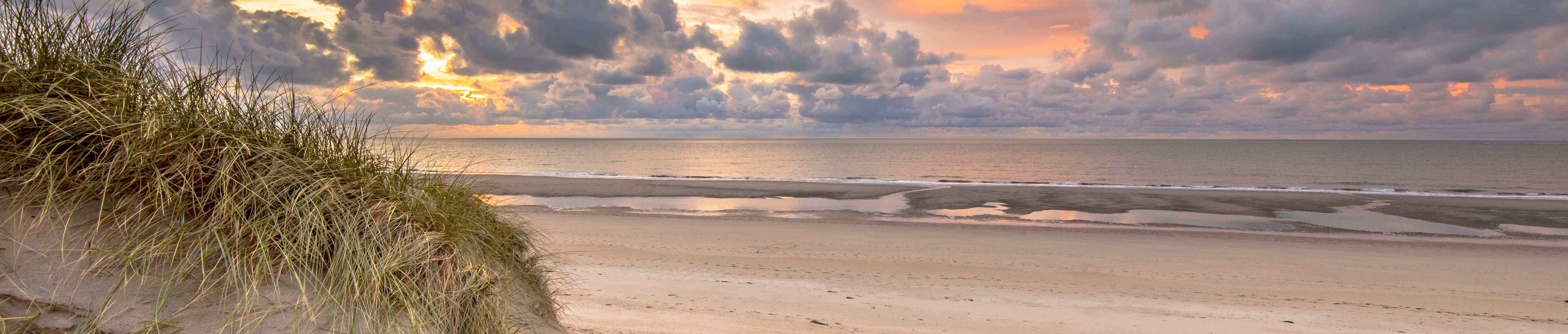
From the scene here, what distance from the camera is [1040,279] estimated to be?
841cm

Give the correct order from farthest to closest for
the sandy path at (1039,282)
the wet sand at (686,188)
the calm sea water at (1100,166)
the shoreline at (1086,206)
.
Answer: the calm sea water at (1100,166) → the wet sand at (686,188) → the shoreline at (1086,206) → the sandy path at (1039,282)

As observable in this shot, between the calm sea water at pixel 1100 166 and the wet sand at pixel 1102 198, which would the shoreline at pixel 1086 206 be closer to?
the wet sand at pixel 1102 198

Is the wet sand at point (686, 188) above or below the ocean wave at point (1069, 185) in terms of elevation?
below

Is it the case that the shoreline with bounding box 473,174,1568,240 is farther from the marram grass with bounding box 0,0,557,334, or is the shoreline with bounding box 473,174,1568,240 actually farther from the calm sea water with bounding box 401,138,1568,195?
the marram grass with bounding box 0,0,557,334

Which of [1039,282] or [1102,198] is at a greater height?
[1102,198]

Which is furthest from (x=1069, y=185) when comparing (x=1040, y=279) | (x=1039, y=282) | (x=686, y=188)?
(x=1039, y=282)

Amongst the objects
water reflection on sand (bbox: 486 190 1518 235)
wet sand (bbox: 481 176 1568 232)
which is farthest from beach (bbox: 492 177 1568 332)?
wet sand (bbox: 481 176 1568 232)

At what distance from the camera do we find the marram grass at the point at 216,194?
2287mm

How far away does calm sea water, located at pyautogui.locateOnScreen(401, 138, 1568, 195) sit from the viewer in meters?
31.5

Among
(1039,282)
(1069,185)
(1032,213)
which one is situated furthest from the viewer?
(1069,185)

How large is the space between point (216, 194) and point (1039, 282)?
7746 mm

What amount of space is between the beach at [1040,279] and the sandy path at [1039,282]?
0.04 m

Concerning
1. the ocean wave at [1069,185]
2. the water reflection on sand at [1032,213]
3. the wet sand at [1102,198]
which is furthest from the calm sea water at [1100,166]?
the water reflection on sand at [1032,213]

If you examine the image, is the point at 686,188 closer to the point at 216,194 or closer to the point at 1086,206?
the point at 1086,206
